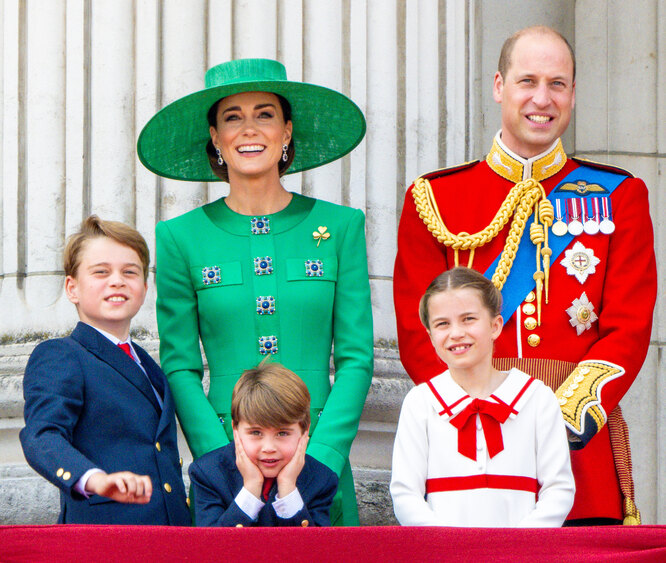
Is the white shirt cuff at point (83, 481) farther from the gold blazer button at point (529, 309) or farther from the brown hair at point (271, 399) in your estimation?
the gold blazer button at point (529, 309)

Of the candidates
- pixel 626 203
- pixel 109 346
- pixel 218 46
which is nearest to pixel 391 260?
pixel 218 46

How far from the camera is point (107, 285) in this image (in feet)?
12.0

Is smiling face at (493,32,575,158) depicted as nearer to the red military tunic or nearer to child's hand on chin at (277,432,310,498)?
the red military tunic

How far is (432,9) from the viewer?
17.1 ft

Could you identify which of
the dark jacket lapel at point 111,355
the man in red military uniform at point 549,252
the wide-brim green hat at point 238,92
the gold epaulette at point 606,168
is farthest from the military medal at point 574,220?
the dark jacket lapel at point 111,355

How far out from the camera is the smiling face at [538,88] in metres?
3.85

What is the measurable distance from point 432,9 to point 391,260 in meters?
0.99

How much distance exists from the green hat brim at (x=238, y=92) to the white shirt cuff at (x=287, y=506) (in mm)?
1191

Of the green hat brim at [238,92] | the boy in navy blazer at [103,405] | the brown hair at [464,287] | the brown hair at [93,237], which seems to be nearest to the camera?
the boy in navy blazer at [103,405]

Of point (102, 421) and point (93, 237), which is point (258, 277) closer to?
point (93, 237)

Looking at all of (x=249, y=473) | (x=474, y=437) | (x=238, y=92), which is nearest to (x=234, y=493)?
(x=249, y=473)

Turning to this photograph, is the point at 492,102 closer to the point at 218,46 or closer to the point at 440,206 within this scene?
the point at 218,46

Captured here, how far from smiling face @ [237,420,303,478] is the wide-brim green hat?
101 centimetres

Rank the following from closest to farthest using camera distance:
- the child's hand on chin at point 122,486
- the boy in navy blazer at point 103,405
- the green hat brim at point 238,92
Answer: the child's hand on chin at point 122,486 → the boy in navy blazer at point 103,405 → the green hat brim at point 238,92
